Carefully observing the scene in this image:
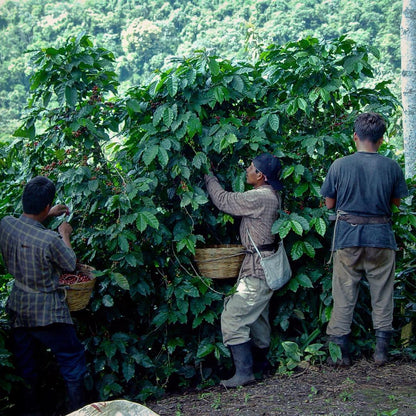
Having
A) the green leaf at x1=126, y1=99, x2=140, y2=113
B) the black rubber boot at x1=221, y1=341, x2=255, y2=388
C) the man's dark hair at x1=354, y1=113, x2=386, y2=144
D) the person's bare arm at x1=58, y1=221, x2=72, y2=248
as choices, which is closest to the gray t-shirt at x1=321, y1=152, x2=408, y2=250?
the man's dark hair at x1=354, y1=113, x2=386, y2=144

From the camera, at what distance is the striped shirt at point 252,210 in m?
4.04

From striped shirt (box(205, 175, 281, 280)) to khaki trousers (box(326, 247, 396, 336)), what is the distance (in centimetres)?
53

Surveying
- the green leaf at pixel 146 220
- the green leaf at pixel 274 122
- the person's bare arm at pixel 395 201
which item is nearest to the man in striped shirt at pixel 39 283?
the green leaf at pixel 146 220

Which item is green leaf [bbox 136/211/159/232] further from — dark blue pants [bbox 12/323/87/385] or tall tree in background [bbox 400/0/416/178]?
tall tree in background [bbox 400/0/416/178]

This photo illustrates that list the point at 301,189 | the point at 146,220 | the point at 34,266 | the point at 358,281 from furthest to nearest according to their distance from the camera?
1. the point at 301,189
2. the point at 358,281
3. the point at 146,220
4. the point at 34,266

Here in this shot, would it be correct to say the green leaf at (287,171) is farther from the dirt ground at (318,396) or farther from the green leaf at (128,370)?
the green leaf at (128,370)

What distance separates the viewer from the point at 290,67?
4297mm

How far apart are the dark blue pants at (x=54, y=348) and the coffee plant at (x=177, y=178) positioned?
0.41 metres

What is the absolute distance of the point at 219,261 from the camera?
411 centimetres

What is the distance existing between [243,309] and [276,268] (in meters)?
0.37

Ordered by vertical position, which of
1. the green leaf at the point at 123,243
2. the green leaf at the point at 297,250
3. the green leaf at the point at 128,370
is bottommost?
the green leaf at the point at 128,370

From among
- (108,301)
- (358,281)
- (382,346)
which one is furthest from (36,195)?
(382,346)

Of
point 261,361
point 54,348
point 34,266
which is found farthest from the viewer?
point 261,361

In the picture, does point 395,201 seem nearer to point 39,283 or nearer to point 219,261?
point 219,261
